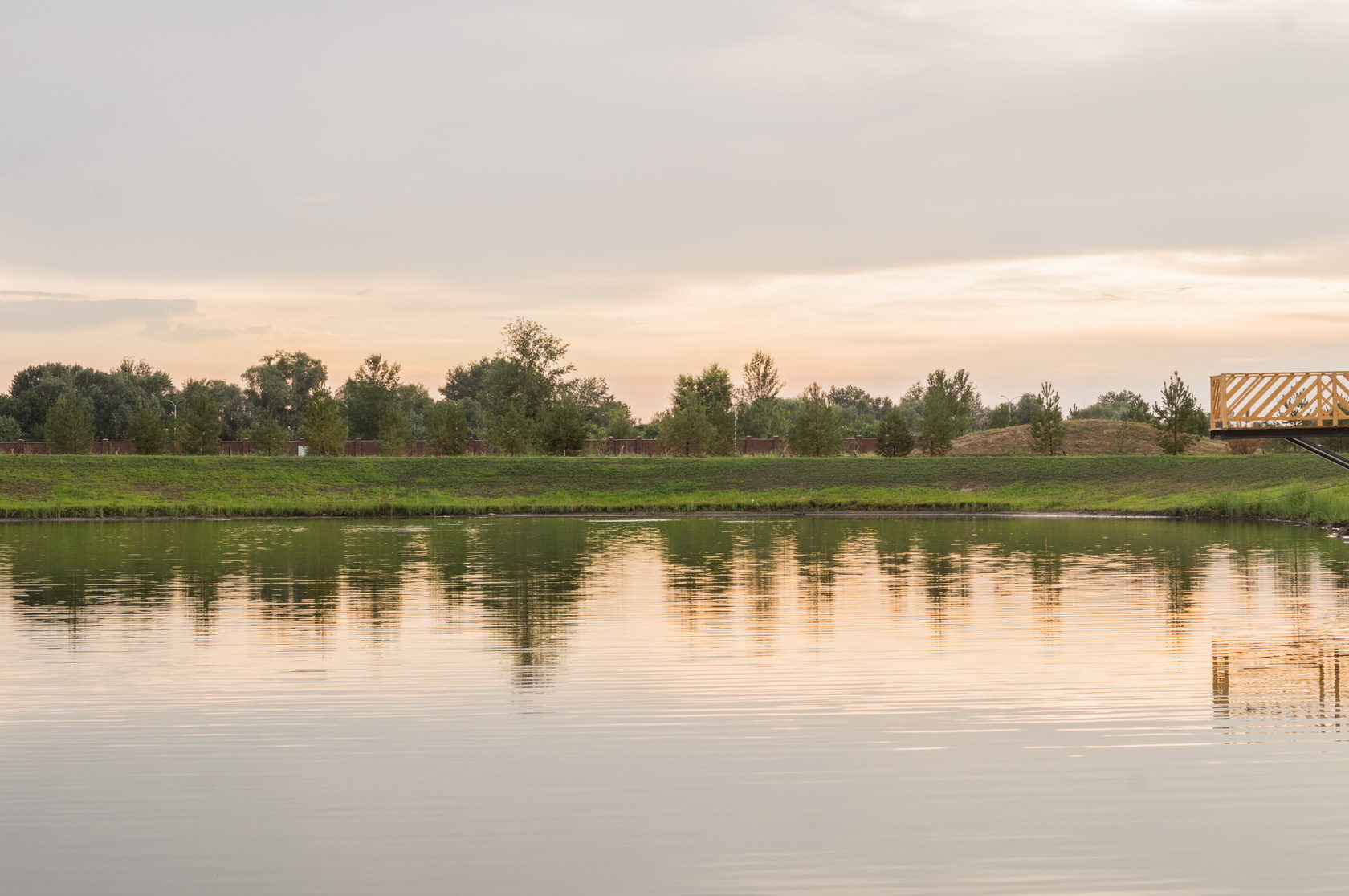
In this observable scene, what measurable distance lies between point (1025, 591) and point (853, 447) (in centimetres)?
8193

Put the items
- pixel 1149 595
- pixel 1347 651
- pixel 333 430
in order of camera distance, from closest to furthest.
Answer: pixel 1347 651
pixel 1149 595
pixel 333 430

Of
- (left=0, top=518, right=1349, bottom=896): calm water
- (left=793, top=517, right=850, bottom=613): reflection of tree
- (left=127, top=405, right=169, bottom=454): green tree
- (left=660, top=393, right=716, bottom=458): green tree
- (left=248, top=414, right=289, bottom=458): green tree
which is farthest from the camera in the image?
(left=660, top=393, right=716, bottom=458): green tree

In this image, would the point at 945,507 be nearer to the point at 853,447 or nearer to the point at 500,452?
the point at 500,452

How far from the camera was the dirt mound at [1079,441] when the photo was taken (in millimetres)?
96125

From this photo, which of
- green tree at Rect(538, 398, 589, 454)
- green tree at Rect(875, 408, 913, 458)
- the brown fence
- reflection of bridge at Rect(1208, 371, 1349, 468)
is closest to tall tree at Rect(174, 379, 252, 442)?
the brown fence

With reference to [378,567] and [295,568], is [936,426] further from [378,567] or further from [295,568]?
[295,568]

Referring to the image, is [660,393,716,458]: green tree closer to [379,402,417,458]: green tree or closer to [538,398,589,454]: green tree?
[538,398,589,454]: green tree

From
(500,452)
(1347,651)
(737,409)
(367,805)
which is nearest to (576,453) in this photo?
(500,452)

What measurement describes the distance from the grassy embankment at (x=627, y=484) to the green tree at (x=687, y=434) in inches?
262

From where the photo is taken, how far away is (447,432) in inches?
3398

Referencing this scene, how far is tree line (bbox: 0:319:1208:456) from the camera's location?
275 feet

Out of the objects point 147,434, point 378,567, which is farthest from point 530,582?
point 147,434

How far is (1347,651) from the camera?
16.8 metres

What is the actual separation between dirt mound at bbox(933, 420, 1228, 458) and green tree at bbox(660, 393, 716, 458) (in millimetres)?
20309
